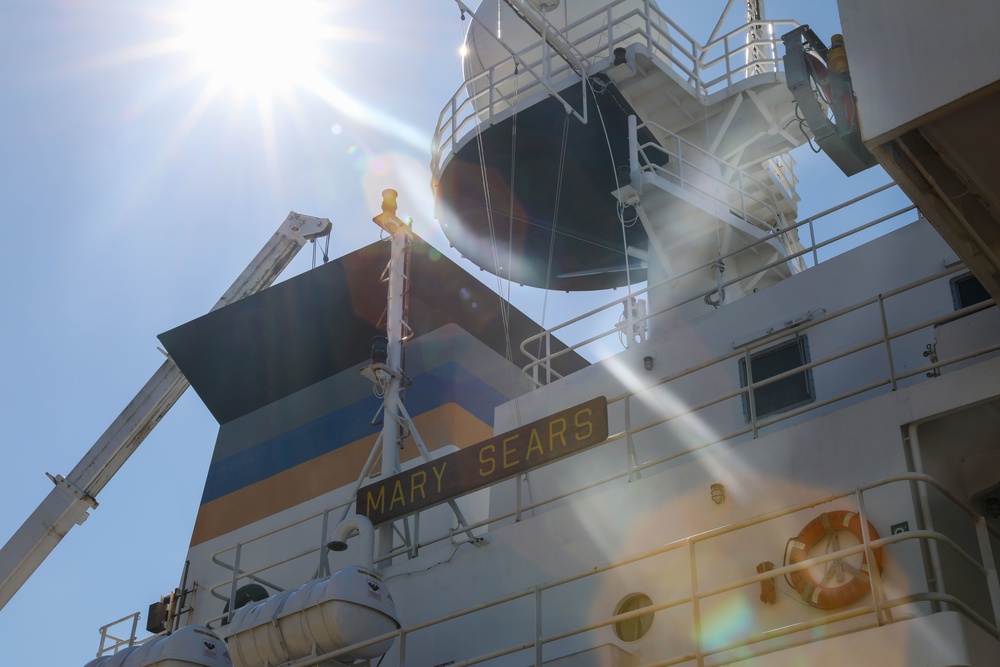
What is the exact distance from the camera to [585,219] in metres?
16.9

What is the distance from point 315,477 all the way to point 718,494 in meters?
7.63

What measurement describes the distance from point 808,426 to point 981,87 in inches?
141

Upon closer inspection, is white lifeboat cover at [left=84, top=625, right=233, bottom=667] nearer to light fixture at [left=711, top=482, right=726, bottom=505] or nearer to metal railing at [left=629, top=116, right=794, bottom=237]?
light fixture at [left=711, top=482, right=726, bottom=505]

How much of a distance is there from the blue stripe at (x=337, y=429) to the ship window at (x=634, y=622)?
19.5 ft

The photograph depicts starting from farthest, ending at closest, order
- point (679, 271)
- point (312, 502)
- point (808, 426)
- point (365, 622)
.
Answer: point (312, 502) < point (679, 271) < point (365, 622) < point (808, 426)

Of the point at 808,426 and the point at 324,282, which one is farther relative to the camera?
the point at 324,282

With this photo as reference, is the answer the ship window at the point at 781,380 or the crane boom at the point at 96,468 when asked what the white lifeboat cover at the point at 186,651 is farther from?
the crane boom at the point at 96,468

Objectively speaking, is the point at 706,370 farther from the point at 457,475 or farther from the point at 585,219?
the point at 585,219

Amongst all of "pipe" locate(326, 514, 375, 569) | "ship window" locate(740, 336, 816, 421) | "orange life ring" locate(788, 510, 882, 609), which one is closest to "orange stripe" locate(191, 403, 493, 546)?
"pipe" locate(326, 514, 375, 569)

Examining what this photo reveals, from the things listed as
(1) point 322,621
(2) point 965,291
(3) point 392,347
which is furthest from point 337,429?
(2) point 965,291

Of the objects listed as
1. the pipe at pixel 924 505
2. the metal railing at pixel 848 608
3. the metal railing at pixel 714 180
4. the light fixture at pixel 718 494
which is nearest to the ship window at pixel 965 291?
the pipe at pixel 924 505

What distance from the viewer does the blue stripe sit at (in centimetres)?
1548

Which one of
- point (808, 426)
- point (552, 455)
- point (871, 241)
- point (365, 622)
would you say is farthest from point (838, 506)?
point (365, 622)

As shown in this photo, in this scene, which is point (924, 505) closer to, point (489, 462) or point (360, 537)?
point (489, 462)
